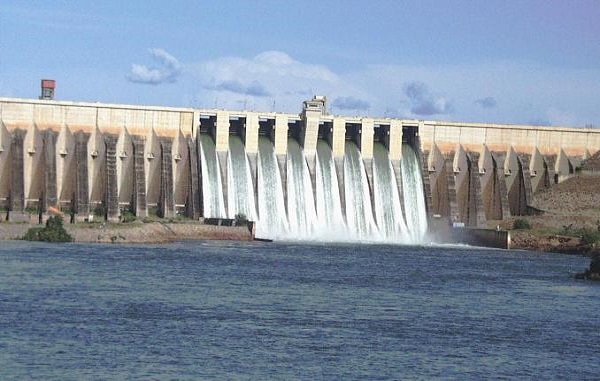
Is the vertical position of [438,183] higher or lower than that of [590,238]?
higher

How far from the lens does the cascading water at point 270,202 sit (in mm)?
117875

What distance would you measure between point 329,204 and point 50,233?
1309 inches

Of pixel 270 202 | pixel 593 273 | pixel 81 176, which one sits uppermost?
pixel 81 176

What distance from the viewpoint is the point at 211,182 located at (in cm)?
11738

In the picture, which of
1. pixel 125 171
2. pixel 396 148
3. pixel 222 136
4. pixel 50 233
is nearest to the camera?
pixel 50 233

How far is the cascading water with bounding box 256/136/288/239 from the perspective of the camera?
4641 inches

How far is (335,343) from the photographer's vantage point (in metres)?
52.4

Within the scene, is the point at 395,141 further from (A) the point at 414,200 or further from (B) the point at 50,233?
(B) the point at 50,233

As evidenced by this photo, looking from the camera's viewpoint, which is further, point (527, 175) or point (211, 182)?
point (527, 175)

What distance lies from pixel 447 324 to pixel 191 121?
63.4 metres

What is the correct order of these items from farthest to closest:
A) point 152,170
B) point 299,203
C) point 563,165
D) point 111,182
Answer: point 563,165, point 299,203, point 152,170, point 111,182

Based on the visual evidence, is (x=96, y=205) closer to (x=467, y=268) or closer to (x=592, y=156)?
(x=467, y=268)

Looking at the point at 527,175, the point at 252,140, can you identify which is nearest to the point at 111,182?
the point at 252,140

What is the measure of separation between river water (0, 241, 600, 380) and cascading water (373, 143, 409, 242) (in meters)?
28.9
